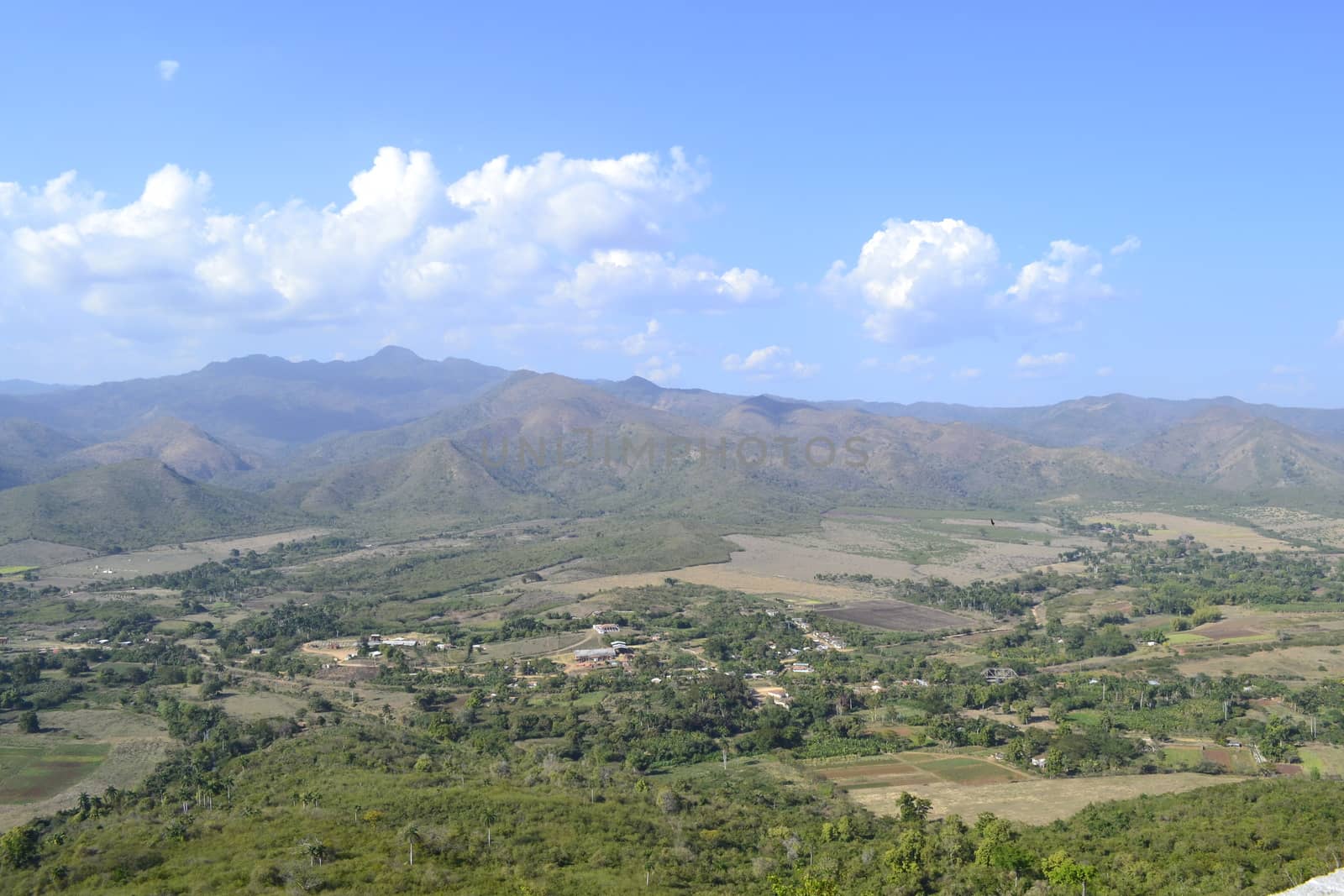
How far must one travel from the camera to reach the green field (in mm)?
45656

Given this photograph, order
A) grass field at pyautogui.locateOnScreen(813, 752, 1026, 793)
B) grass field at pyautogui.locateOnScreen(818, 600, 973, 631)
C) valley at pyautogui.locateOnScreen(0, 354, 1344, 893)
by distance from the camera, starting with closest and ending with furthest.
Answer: valley at pyautogui.locateOnScreen(0, 354, 1344, 893) < grass field at pyautogui.locateOnScreen(813, 752, 1026, 793) < grass field at pyautogui.locateOnScreen(818, 600, 973, 631)

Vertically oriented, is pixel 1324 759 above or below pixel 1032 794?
above

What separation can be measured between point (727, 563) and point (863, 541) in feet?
96.4

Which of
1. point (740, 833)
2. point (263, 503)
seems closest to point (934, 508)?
point (263, 503)

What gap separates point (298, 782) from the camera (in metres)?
43.0

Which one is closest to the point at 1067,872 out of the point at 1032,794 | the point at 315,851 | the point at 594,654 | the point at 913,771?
the point at 1032,794

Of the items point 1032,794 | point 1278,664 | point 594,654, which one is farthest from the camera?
point 594,654

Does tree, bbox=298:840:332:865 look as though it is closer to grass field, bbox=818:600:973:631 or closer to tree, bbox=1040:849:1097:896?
tree, bbox=1040:849:1097:896

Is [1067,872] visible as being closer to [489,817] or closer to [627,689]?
[489,817]

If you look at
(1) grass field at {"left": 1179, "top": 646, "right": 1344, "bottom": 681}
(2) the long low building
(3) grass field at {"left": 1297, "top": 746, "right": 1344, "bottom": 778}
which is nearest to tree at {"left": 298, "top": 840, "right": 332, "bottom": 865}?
(2) the long low building

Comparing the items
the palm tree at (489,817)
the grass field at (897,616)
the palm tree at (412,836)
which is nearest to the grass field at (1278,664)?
the grass field at (897,616)

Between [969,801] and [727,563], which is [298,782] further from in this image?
[727,563]

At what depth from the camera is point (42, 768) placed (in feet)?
162

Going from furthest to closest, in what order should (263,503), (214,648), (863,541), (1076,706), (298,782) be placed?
(263,503), (863,541), (214,648), (1076,706), (298,782)
